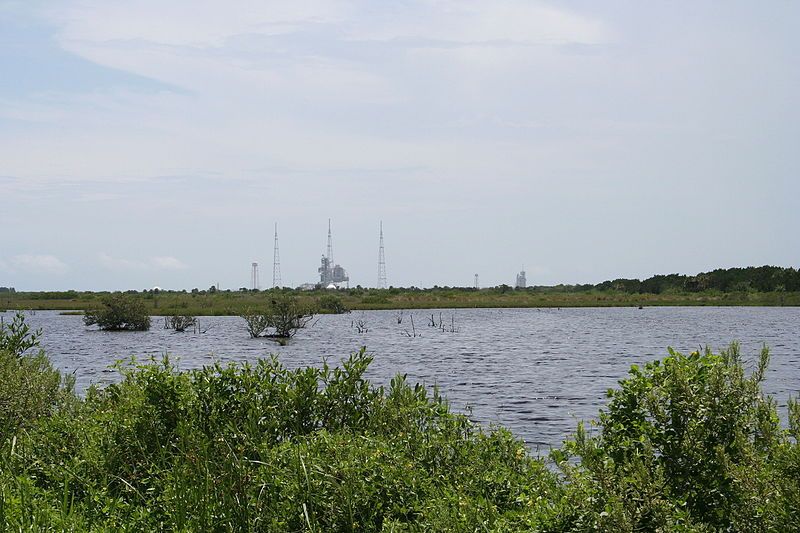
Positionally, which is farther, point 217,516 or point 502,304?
point 502,304

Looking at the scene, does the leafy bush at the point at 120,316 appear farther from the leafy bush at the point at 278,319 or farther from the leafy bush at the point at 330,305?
the leafy bush at the point at 330,305

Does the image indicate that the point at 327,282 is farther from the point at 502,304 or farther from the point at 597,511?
the point at 597,511

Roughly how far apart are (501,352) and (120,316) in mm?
34539

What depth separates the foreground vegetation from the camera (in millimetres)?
6242

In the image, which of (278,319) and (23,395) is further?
(278,319)

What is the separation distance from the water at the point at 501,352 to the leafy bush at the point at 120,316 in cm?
147

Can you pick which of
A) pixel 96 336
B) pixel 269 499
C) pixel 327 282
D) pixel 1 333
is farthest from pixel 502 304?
pixel 269 499

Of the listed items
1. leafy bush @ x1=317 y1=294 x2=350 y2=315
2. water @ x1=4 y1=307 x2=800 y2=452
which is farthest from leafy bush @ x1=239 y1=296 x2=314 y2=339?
leafy bush @ x1=317 y1=294 x2=350 y2=315

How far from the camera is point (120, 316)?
64.6 metres

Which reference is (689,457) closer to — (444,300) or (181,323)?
(181,323)

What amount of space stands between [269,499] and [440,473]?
5.91ft

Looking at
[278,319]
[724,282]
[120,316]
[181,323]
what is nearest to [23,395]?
[278,319]

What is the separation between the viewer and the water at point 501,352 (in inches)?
989

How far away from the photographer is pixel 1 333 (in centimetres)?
1620
